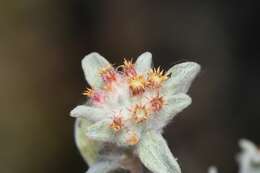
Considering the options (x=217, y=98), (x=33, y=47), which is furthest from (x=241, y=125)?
(x=33, y=47)

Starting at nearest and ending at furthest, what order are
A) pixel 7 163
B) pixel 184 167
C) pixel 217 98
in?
1. pixel 7 163
2. pixel 184 167
3. pixel 217 98

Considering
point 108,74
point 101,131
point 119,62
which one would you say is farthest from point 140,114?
point 119,62

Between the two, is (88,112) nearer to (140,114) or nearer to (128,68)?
(140,114)

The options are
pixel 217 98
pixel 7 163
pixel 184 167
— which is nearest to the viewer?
pixel 7 163

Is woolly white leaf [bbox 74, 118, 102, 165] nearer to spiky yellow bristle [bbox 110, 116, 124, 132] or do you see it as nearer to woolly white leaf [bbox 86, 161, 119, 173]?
woolly white leaf [bbox 86, 161, 119, 173]

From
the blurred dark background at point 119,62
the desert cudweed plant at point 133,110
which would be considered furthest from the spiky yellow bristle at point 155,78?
the blurred dark background at point 119,62

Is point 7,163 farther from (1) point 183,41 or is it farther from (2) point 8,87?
(1) point 183,41
